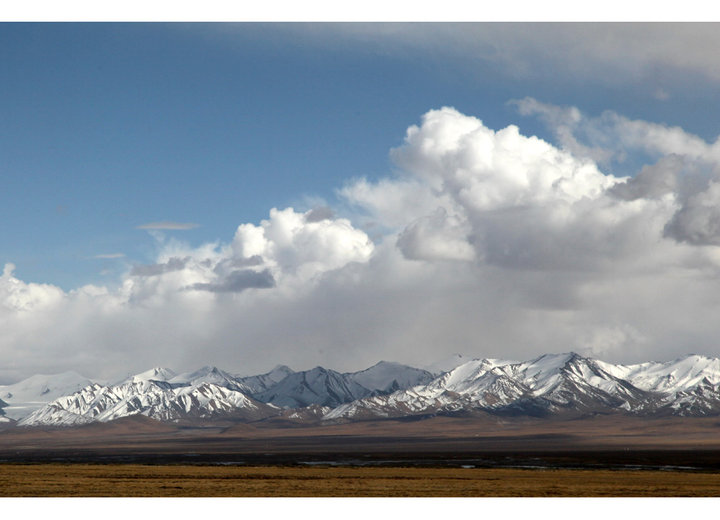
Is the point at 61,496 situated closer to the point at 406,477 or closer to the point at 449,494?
the point at 449,494

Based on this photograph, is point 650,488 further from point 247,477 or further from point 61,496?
point 61,496

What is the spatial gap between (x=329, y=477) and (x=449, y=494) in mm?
24579

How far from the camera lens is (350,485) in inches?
3063

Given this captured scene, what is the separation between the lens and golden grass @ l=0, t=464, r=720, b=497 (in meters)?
68.0

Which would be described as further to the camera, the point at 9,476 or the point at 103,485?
the point at 9,476

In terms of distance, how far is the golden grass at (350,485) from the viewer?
68.0 m

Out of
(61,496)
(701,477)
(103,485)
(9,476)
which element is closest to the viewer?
(61,496)

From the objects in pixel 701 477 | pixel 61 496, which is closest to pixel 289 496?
pixel 61 496

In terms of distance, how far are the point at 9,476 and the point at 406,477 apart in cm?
3981

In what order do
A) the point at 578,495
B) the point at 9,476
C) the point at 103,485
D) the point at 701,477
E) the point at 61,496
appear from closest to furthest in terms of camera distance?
the point at 61,496
the point at 578,495
the point at 103,485
the point at 9,476
the point at 701,477

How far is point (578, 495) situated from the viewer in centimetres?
6725

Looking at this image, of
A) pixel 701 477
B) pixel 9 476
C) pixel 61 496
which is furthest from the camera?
pixel 701 477

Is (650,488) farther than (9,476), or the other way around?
(9,476)

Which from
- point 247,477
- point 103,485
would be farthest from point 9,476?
point 247,477
